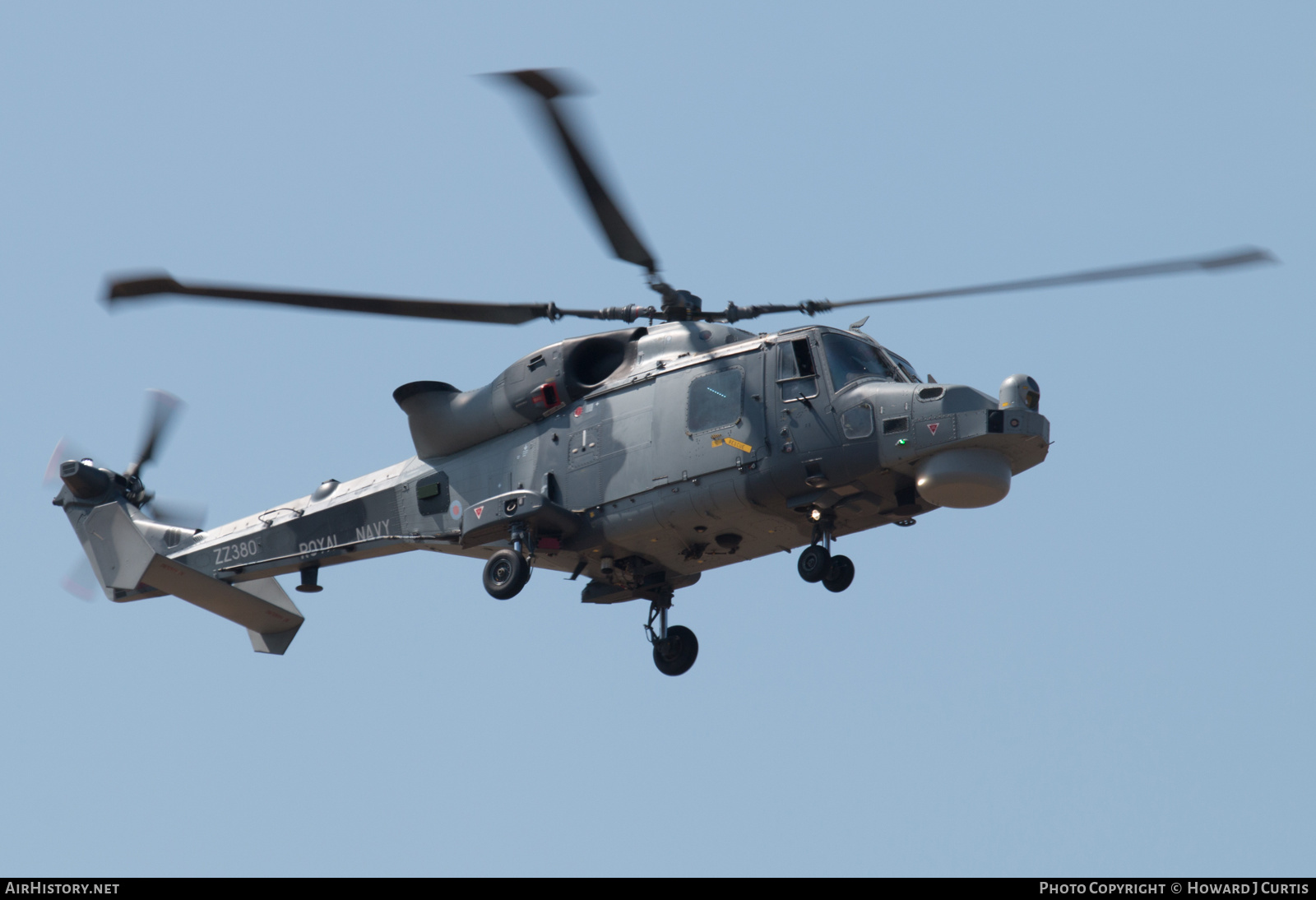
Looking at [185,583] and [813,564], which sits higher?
[185,583]

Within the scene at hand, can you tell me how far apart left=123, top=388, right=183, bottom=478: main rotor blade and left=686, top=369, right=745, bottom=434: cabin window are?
11278mm

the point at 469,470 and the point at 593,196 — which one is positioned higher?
the point at 593,196

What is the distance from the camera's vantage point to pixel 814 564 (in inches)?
810

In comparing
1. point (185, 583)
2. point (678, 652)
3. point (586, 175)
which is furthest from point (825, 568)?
point (185, 583)

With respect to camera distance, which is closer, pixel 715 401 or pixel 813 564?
pixel 813 564

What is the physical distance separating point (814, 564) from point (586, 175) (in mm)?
5739

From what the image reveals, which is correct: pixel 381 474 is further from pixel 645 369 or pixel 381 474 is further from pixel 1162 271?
pixel 1162 271

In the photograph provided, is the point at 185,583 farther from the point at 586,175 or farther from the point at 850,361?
the point at 850,361

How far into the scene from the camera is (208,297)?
20938 millimetres

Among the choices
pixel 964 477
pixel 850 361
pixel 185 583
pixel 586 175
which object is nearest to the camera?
pixel 586 175

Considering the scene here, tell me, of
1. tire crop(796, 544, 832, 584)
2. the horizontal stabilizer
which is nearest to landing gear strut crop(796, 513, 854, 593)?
tire crop(796, 544, 832, 584)

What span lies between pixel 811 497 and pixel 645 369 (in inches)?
132

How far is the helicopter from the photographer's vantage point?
19.9m
